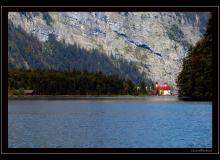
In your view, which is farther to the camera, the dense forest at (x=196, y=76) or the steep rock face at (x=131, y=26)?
the dense forest at (x=196, y=76)

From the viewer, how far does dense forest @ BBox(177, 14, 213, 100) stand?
241 ft

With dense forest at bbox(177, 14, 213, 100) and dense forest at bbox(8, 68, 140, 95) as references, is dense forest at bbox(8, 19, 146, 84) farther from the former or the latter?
dense forest at bbox(8, 68, 140, 95)

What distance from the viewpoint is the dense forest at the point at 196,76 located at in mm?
73319

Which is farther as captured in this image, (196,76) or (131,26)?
(196,76)

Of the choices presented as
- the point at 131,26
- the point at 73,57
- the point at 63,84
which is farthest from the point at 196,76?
the point at 63,84

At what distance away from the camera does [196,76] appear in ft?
258

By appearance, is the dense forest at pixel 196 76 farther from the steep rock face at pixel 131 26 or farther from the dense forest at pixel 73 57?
the steep rock face at pixel 131 26

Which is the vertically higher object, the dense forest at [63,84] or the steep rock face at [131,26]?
the steep rock face at [131,26]

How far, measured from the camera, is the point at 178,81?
3159 inches

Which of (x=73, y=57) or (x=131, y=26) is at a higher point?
(x=131, y=26)

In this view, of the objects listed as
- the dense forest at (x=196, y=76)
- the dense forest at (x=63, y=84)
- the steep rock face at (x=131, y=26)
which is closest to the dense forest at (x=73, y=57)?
the steep rock face at (x=131, y=26)

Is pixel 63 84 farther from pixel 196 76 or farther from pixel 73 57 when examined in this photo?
pixel 196 76
